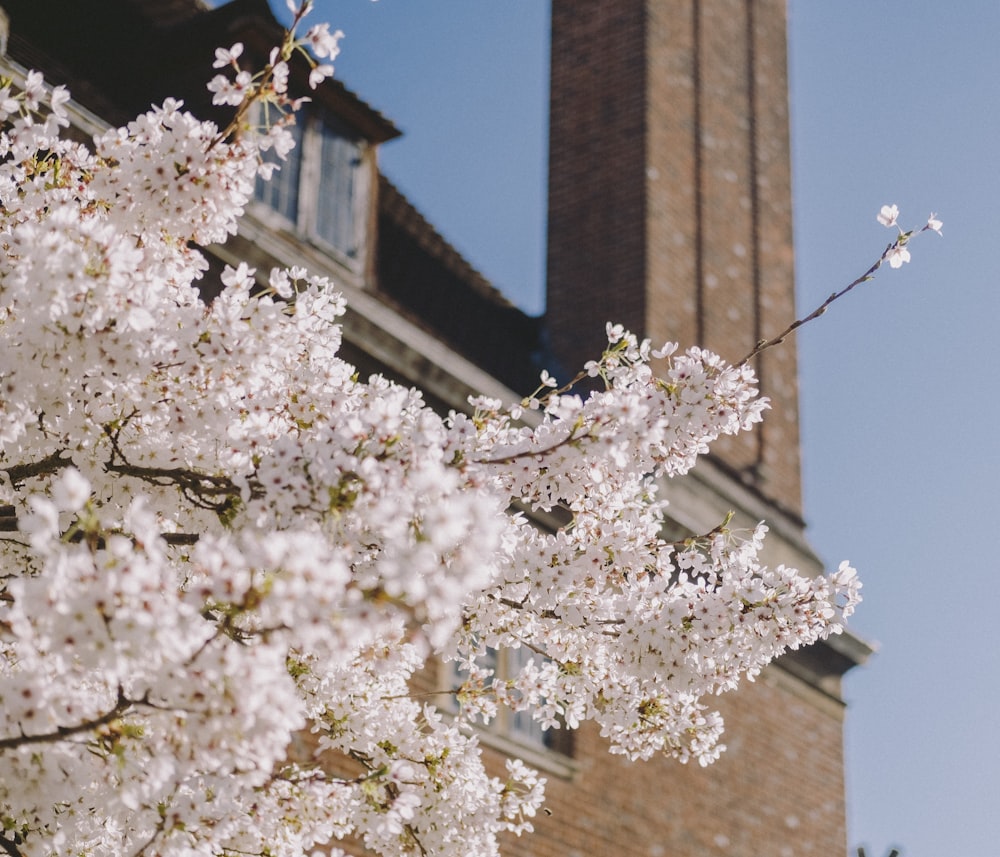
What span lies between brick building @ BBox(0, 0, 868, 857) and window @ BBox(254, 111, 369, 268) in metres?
0.02

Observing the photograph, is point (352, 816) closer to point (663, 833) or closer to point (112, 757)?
point (112, 757)

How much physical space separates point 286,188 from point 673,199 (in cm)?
523

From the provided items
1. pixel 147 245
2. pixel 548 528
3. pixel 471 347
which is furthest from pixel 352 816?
pixel 471 347

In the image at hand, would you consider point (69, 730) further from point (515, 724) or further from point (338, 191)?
point (338, 191)

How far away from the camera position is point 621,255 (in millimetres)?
14766

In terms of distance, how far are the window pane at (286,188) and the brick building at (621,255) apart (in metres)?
0.02

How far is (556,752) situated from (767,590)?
23.7 feet

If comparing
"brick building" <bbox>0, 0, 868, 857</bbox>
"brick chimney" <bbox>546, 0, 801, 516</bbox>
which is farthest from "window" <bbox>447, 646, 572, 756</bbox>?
"brick chimney" <bbox>546, 0, 801, 516</bbox>

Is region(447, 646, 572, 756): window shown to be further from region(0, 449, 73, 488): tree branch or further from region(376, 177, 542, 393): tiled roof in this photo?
region(0, 449, 73, 488): tree branch

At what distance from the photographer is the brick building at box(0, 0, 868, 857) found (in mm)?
11141

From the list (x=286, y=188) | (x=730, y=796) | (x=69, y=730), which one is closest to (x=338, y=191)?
(x=286, y=188)

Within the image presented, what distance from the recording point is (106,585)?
314 cm

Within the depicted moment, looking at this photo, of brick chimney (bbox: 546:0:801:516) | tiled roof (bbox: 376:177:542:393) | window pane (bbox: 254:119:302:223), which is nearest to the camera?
window pane (bbox: 254:119:302:223)

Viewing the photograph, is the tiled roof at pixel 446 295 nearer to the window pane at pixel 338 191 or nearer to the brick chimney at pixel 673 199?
the brick chimney at pixel 673 199
